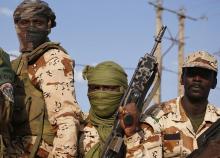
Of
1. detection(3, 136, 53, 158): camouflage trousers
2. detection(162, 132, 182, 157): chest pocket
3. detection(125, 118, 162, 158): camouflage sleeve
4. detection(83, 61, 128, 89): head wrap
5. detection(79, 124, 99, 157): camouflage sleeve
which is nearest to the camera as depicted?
detection(3, 136, 53, 158): camouflage trousers

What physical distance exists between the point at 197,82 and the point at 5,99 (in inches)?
84.2

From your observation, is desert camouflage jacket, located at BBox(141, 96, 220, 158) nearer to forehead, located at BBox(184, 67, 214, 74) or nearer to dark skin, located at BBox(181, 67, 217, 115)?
dark skin, located at BBox(181, 67, 217, 115)

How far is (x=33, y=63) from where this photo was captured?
4070 millimetres

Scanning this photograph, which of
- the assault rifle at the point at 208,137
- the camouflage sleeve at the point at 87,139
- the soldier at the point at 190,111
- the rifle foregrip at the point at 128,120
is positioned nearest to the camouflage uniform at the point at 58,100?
the rifle foregrip at the point at 128,120

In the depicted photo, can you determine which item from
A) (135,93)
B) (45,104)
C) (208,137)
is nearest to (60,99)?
(45,104)

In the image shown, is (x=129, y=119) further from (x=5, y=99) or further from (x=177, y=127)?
(x=5, y=99)

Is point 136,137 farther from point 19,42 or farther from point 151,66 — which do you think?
point 19,42

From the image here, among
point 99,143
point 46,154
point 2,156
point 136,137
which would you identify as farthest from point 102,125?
point 2,156

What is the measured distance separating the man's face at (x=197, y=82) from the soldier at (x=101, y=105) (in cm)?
65

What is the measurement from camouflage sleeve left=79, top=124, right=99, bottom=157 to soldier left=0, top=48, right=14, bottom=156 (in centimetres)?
92

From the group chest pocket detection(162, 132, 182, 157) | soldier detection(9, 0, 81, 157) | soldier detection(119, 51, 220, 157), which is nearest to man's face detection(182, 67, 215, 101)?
soldier detection(119, 51, 220, 157)

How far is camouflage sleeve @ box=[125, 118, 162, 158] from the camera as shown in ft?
Result: 13.9

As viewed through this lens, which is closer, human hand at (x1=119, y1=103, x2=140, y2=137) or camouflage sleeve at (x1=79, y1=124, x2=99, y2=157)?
human hand at (x1=119, y1=103, x2=140, y2=137)

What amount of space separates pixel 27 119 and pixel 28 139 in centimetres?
17
